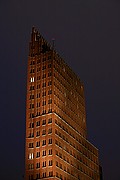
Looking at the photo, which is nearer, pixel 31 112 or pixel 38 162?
pixel 38 162

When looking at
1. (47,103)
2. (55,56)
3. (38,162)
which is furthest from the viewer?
Result: (55,56)

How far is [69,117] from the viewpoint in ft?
445

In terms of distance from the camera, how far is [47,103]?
12250 cm

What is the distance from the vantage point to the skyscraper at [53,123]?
112 m

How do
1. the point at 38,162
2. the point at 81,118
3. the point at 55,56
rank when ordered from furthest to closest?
the point at 81,118, the point at 55,56, the point at 38,162

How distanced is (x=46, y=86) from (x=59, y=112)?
1126 cm

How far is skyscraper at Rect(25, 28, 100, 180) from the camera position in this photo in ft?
369

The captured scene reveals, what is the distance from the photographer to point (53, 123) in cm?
11650

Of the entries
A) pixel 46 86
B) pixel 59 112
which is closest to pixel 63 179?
pixel 59 112

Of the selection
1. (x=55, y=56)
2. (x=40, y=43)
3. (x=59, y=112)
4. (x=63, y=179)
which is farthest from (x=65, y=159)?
(x=40, y=43)

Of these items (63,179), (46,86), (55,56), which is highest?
(55,56)

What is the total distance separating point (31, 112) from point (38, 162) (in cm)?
2051

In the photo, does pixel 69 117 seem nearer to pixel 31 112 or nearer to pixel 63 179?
pixel 31 112

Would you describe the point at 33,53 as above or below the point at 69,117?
above
